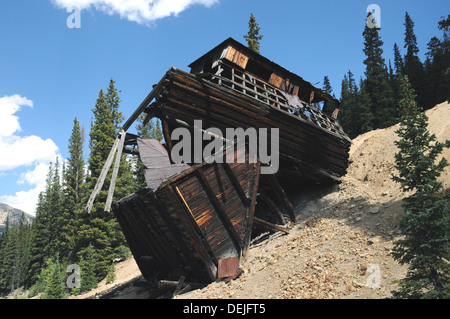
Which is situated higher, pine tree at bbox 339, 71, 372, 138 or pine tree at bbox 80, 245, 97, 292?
pine tree at bbox 339, 71, 372, 138

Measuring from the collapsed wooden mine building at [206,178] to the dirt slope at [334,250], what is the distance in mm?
885

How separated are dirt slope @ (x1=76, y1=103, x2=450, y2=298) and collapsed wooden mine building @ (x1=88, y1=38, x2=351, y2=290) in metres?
0.88

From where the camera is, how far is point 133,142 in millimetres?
10469

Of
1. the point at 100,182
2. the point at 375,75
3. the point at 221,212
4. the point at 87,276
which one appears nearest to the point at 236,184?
the point at 221,212

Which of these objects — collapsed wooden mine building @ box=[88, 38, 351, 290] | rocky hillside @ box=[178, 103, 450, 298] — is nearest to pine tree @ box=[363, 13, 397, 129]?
rocky hillside @ box=[178, 103, 450, 298]

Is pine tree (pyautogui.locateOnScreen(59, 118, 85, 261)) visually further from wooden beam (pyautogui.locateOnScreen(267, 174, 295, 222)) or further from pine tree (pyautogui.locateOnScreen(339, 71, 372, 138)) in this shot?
pine tree (pyautogui.locateOnScreen(339, 71, 372, 138))

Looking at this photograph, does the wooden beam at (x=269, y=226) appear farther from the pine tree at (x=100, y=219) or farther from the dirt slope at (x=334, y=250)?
the pine tree at (x=100, y=219)

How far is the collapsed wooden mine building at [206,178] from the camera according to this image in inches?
339

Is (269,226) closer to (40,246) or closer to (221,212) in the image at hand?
(221,212)

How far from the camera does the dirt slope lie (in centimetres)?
696
